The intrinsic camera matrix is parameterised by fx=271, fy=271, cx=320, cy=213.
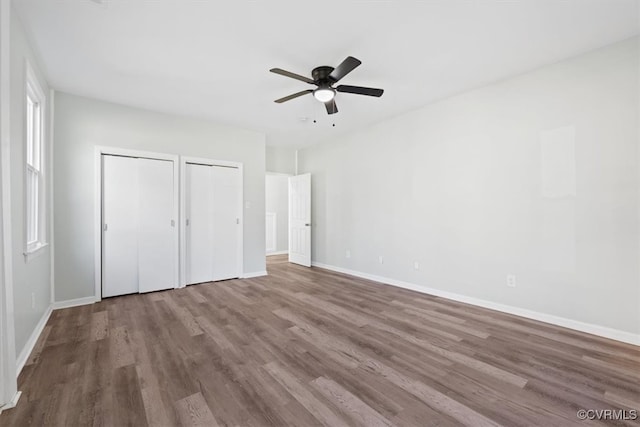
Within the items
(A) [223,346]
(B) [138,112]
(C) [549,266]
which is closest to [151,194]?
(B) [138,112]

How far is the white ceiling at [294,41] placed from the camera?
6.91 ft

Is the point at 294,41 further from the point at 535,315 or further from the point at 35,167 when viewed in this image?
the point at 535,315

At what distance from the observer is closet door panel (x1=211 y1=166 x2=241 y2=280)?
4715 millimetres

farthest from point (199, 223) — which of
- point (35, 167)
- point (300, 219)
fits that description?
point (300, 219)

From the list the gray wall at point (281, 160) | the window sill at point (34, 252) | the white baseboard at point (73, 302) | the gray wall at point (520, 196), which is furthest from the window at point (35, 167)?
the gray wall at point (520, 196)

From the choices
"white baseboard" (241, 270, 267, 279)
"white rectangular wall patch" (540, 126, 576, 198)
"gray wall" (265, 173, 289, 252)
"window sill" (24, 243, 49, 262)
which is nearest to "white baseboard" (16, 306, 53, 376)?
"window sill" (24, 243, 49, 262)

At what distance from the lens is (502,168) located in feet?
10.7

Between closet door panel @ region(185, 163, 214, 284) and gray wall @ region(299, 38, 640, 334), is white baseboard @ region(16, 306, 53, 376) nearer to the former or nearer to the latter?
closet door panel @ region(185, 163, 214, 284)

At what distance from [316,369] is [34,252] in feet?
9.46

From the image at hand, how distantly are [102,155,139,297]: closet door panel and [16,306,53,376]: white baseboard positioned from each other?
0.77 metres

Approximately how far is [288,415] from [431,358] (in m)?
1.27

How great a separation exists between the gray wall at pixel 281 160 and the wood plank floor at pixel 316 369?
12.2ft

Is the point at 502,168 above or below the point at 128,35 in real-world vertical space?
below

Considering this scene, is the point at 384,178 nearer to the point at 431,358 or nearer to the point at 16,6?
the point at 431,358
